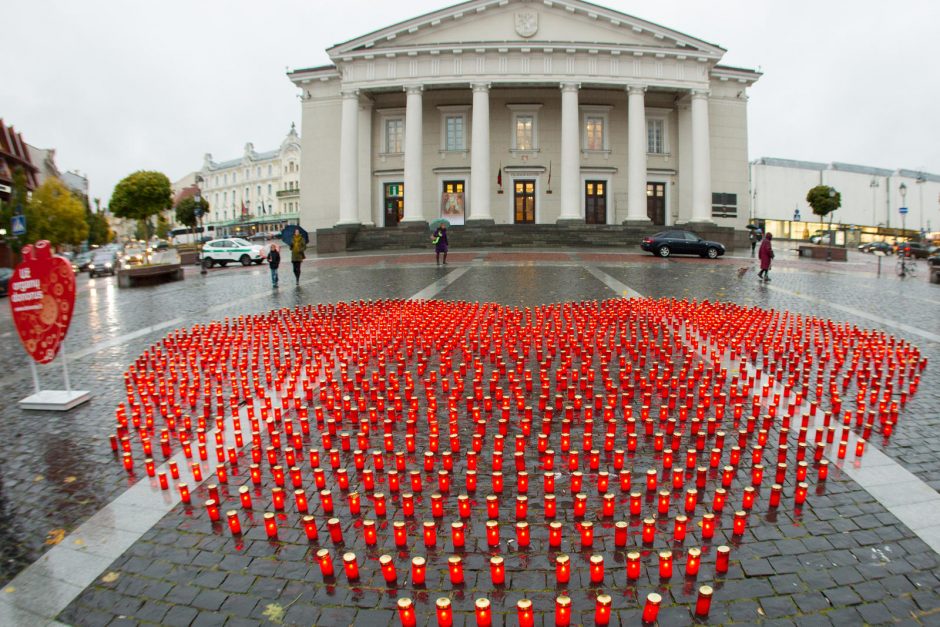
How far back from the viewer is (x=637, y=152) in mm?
41750

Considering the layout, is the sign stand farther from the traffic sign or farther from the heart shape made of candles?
the traffic sign

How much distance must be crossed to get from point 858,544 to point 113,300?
22274 mm

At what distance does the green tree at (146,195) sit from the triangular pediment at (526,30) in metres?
40.6

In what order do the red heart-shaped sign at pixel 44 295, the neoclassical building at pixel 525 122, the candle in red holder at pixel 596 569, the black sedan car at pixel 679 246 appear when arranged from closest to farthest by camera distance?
the candle in red holder at pixel 596 569 → the red heart-shaped sign at pixel 44 295 → the black sedan car at pixel 679 246 → the neoclassical building at pixel 525 122

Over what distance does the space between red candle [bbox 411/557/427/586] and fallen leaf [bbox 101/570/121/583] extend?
1958 millimetres

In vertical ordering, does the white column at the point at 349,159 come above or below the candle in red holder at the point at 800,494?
above

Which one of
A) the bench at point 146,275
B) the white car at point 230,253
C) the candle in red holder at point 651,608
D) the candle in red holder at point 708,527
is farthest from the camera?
the white car at point 230,253

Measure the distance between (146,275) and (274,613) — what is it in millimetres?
26362

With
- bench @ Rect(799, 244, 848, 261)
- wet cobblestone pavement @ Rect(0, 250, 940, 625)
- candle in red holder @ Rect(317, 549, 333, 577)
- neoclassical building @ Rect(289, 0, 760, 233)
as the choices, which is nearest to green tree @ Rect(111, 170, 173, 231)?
neoclassical building @ Rect(289, 0, 760, 233)

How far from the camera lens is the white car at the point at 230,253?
38219 millimetres

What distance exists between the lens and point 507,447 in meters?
5.98

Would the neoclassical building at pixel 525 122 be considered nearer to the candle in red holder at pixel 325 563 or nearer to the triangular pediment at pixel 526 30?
the triangular pediment at pixel 526 30

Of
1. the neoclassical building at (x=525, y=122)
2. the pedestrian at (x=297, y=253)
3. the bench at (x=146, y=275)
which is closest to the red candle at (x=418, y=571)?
the pedestrian at (x=297, y=253)

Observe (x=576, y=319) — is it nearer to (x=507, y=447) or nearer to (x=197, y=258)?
(x=507, y=447)
